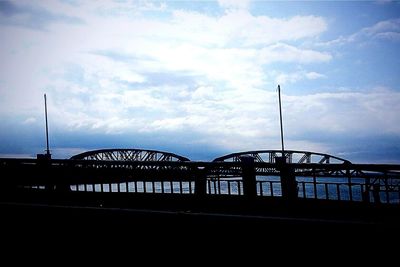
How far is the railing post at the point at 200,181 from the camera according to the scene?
6.30 meters

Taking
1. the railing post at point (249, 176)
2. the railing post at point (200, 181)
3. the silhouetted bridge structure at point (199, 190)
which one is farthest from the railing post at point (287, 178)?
the railing post at point (200, 181)

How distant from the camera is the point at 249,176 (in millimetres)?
5863

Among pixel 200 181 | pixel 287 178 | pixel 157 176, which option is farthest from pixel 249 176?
pixel 157 176

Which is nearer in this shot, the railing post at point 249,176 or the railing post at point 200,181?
the railing post at point 249,176

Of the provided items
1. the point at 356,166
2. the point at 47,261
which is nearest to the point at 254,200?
the point at 356,166

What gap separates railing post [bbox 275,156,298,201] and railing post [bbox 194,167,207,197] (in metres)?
1.78

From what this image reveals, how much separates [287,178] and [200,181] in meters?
2.06

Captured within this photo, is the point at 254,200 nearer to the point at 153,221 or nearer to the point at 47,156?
the point at 153,221

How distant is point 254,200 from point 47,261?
4.34 metres

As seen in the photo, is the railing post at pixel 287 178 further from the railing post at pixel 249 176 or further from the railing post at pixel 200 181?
the railing post at pixel 200 181

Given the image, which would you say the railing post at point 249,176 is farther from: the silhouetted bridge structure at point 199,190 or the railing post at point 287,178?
the railing post at point 287,178

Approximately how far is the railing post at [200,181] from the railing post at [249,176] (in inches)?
39.1

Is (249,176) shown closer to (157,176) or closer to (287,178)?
(287,178)

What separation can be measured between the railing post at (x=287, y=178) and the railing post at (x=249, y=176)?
1.90 ft
